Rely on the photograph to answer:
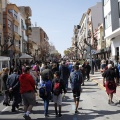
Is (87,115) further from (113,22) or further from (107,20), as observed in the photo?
(107,20)

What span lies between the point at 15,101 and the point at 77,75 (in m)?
2.56

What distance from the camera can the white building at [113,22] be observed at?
31867 millimetres

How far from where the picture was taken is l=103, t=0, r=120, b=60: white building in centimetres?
3187

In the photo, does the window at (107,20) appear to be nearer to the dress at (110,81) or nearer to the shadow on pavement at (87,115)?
the dress at (110,81)

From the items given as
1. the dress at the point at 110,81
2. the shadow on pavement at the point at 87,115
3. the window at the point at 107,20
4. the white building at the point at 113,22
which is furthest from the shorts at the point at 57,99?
the window at the point at 107,20

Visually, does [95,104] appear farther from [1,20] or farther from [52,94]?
[1,20]

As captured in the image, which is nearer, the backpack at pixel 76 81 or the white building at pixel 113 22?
the backpack at pixel 76 81

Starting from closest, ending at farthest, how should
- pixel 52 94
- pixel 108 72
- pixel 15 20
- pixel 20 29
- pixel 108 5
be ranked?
pixel 52 94
pixel 108 72
pixel 108 5
pixel 15 20
pixel 20 29

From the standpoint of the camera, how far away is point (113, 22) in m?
32.2

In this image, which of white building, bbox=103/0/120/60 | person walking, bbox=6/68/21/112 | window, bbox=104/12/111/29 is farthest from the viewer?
window, bbox=104/12/111/29

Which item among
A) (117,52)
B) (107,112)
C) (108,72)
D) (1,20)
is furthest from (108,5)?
(107,112)

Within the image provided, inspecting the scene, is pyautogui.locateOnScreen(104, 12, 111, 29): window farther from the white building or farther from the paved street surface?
the paved street surface

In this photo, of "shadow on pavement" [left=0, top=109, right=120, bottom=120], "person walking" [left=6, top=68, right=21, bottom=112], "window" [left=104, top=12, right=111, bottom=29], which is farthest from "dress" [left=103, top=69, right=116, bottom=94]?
"window" [left=104, top=12, right=111, bottom=29]

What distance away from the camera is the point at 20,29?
61.7 metres
